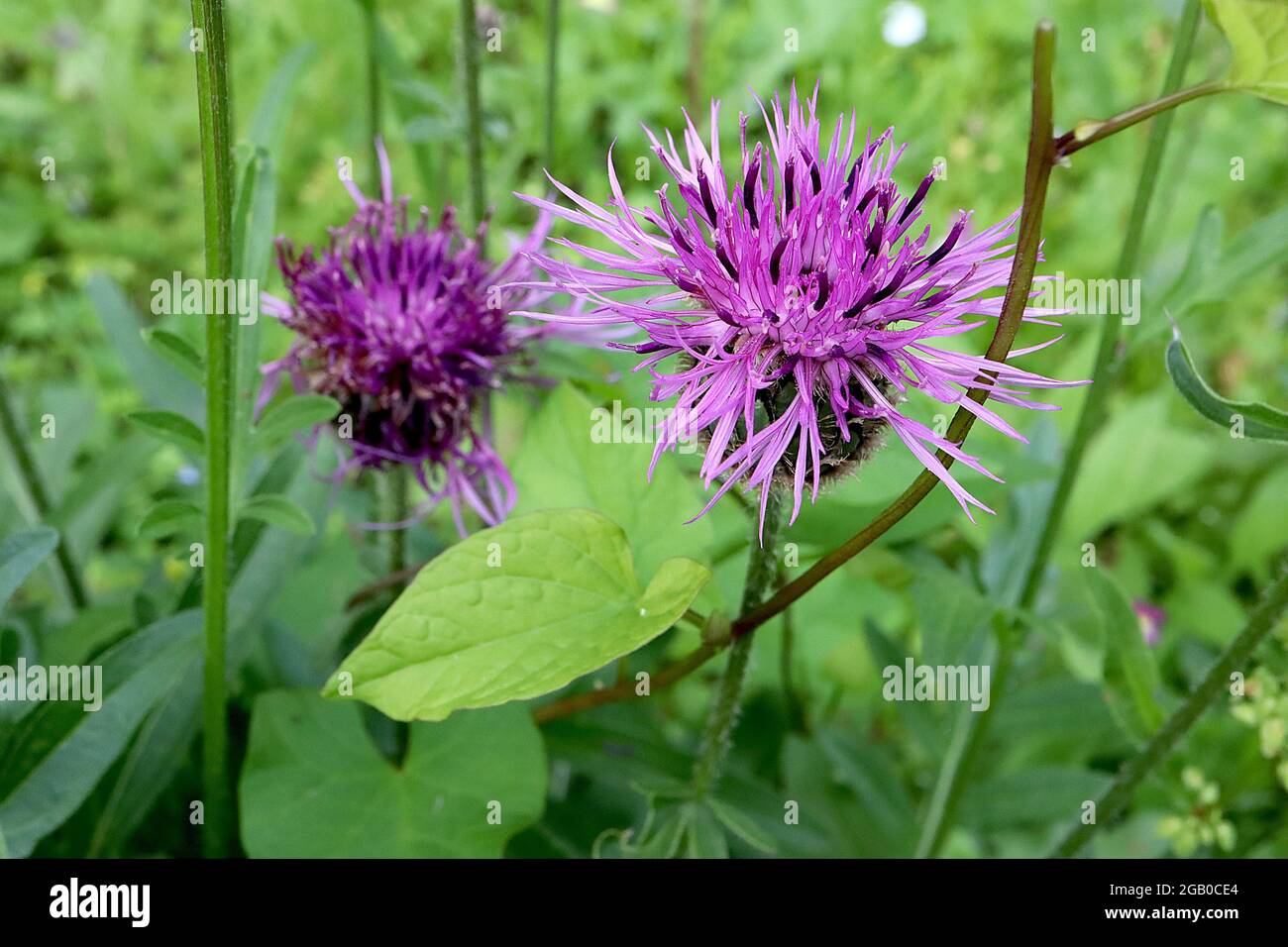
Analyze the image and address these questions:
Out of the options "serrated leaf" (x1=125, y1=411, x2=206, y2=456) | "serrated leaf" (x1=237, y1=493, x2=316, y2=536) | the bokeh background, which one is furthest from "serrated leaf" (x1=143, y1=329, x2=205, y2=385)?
the bokeh background

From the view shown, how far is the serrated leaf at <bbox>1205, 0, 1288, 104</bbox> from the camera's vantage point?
2.31 ft

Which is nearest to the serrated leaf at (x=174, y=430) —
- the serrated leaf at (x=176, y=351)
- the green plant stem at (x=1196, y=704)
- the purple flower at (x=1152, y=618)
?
the serrated leaf at (x=176, y=351)

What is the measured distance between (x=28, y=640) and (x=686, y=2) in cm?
225

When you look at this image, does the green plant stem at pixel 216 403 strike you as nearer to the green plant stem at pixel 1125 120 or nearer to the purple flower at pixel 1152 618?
the green plant stem at pixel 1125 120

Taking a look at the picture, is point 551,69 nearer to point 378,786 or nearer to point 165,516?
point 165,516

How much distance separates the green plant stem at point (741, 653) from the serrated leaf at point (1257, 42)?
1.54 ft

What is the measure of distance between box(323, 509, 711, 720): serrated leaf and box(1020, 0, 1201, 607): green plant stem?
0.71 m

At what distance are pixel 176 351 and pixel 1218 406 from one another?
3.22ft

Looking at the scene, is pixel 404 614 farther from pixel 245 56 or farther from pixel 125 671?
pixel 245 56

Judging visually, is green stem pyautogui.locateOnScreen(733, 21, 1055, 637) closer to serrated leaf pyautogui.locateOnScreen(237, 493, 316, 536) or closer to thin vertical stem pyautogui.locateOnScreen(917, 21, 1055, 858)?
thin vertical stem pyautogui.locateOnScreen(917, 21, 1055, 858)

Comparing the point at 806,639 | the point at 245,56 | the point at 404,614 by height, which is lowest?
the point at 806,639

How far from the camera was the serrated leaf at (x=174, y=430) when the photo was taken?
1.07 metres
